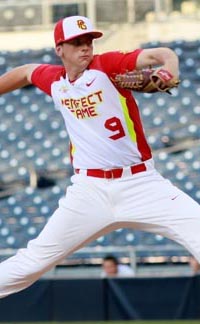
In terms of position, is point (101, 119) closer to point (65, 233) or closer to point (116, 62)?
point (116, 62)

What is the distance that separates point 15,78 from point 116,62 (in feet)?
2.57

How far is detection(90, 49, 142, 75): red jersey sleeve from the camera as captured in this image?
4.81m

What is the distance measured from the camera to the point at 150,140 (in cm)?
1214

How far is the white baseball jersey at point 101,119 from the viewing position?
16.6ft

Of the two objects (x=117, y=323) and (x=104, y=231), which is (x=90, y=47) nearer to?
(x=104, y=231)

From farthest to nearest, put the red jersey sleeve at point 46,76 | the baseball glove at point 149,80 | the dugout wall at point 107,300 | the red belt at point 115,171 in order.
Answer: the dugout wall at point 107,300, the red jersey sleeve at point 46,76, the red belt at point 115,171, the baseball glove at point 149,80

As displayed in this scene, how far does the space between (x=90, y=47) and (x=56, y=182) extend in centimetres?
711

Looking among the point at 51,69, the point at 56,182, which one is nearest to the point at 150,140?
the point at 56,182

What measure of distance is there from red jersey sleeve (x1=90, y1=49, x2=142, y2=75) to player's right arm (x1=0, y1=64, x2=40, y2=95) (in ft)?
1.68

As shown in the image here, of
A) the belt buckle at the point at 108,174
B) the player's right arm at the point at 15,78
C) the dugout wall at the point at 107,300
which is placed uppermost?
the player's right arm at the point at 15,78

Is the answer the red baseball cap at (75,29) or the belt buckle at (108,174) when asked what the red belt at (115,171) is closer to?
the belt buckle at (108,174)

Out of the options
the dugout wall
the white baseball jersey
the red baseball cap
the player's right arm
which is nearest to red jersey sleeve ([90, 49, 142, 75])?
the white baseball jersey

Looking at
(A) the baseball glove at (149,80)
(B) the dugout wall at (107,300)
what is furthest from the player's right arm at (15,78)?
(B) the dugout wall at (107,300)

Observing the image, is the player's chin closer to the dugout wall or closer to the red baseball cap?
the red baseball cap
